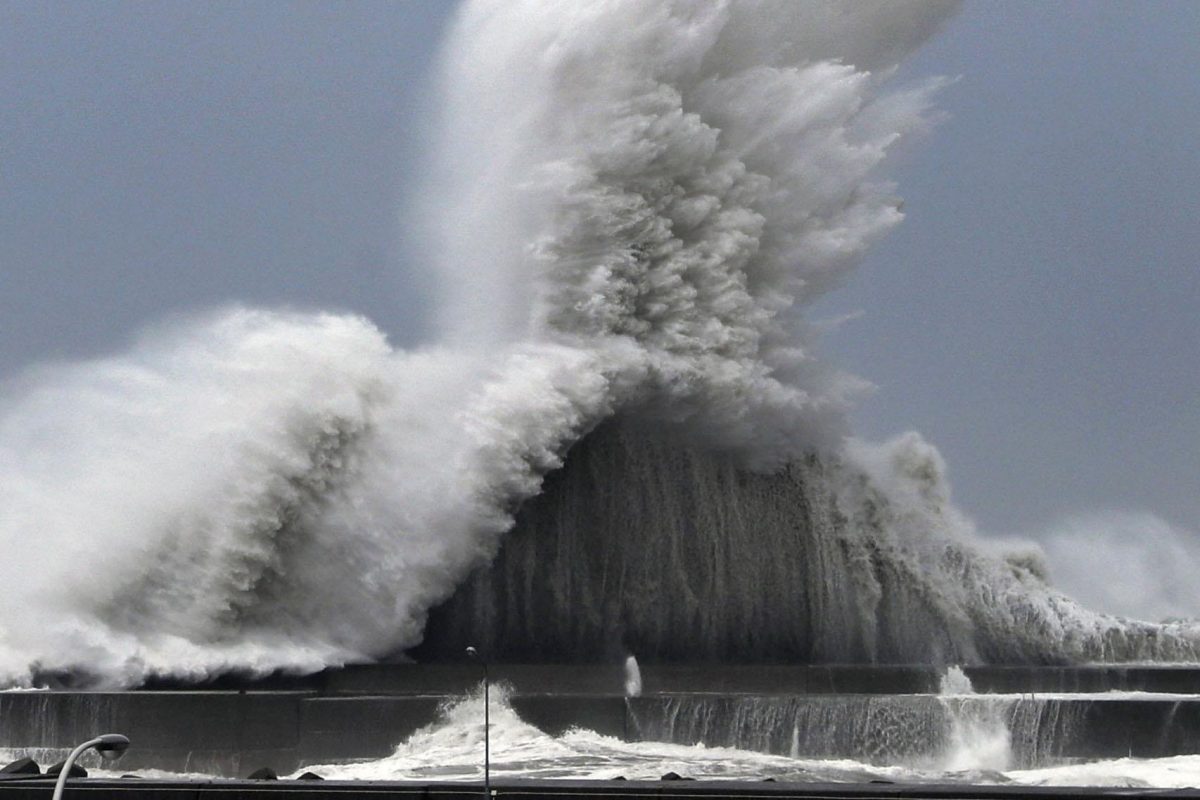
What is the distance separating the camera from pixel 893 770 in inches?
749

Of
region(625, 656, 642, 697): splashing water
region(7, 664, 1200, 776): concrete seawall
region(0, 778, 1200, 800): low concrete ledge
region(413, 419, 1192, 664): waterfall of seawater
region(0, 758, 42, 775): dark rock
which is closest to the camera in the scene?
region(0, 778, 1200, 800): low concrete ledge

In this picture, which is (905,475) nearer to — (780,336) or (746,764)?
(780,336)

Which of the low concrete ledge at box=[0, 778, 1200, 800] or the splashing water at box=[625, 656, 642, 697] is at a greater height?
the splashing water at box=[625, 656, 642, 697]

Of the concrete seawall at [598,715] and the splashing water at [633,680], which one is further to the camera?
the splashing water at [633,680]

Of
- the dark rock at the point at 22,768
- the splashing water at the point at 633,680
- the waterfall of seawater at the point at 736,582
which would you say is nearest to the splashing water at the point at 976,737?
the splashing water at the point at 633,680

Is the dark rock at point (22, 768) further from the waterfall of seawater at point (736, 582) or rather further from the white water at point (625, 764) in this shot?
the waterfall of seawater at point (736, 582)

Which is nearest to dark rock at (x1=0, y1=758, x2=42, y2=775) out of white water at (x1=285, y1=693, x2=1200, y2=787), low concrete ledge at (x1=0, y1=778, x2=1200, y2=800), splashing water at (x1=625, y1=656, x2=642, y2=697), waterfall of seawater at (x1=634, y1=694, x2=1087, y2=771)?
low concrete ledge at (x1=0, y1=778, x2=1200, y2=800)

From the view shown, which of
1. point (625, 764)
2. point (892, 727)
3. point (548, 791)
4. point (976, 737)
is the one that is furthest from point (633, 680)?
point (548, 791)

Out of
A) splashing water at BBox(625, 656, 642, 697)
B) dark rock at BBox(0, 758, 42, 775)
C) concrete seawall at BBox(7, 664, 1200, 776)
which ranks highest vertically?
splashing water at BBox(625, 656, 642, 697)

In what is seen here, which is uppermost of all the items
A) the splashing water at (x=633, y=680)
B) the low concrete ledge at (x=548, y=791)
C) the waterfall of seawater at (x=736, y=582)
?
the waterfall of seawater at (x=736, y=582)

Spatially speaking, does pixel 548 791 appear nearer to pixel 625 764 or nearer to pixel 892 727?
pixel 625 764

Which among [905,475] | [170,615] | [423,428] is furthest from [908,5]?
[170,615]

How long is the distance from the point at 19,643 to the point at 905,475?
48.8ft

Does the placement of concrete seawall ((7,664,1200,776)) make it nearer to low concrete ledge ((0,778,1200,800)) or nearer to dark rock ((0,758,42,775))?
dark rock ((0,758,42,775))
